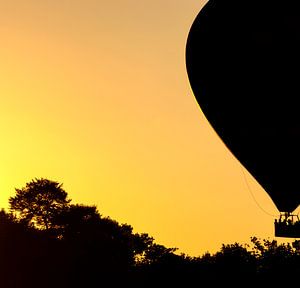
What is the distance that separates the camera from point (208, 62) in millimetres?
42312

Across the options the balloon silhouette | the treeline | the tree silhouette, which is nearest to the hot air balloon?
the balloon silhouette

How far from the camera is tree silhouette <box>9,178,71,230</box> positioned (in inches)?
4769

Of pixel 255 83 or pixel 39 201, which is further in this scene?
pixel 39 201

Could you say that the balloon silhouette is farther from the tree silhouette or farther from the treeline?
the tree silhouette

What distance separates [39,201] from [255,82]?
84.1 m

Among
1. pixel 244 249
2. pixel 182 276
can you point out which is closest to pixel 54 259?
pixel 182 276

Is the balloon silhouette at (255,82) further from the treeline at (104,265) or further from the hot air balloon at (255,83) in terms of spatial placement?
the treeline at (104,265)

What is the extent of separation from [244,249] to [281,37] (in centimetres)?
7001

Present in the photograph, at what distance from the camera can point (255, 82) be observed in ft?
134

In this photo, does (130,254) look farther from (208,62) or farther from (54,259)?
(208,62)

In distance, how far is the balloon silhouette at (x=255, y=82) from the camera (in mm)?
39844

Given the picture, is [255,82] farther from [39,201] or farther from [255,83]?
[39,201]

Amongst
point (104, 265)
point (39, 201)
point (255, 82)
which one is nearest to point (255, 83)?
point (255, 82)

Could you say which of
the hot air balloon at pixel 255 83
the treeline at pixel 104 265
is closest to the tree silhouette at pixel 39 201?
the treeline at pixel 104 265
